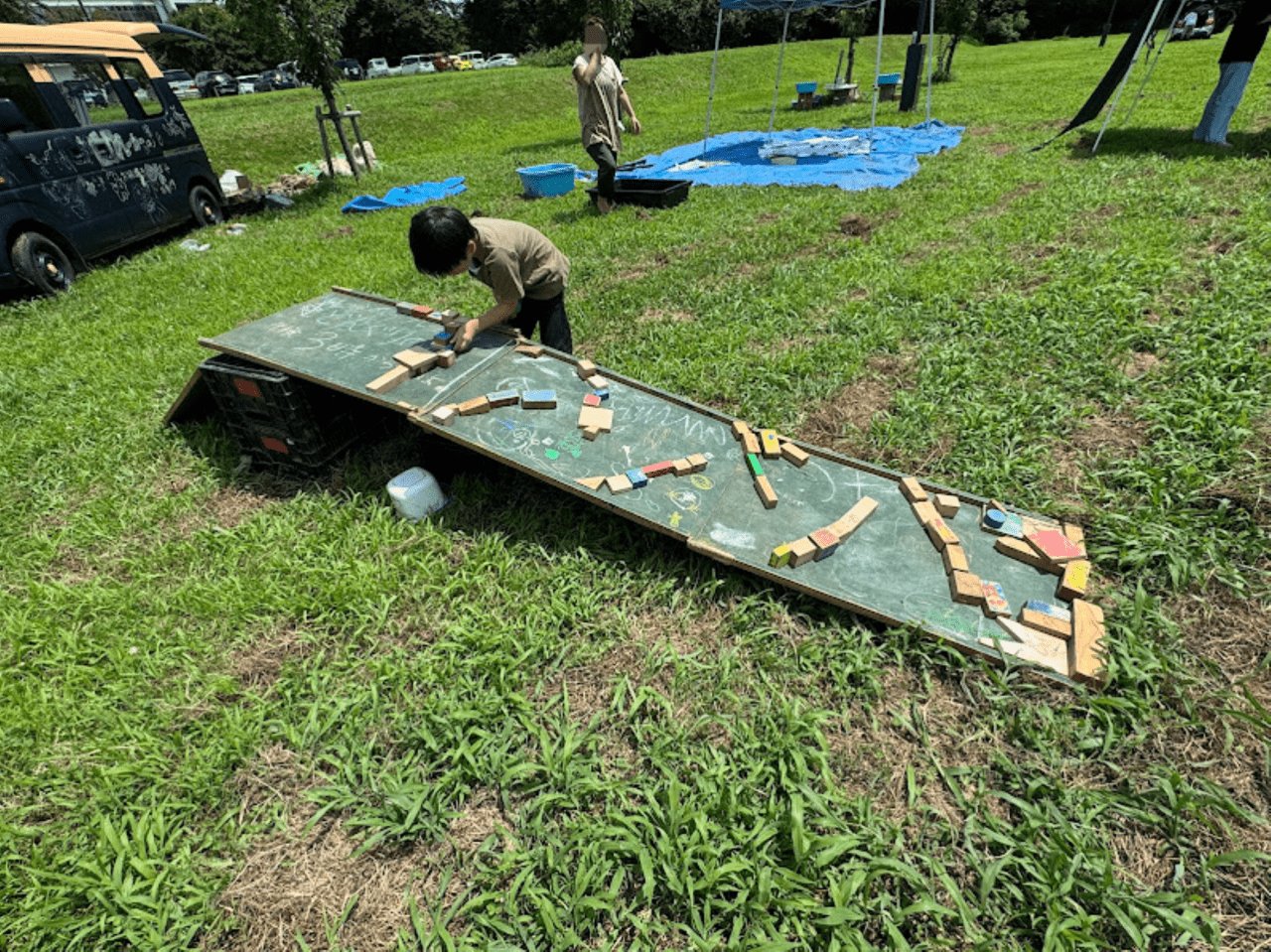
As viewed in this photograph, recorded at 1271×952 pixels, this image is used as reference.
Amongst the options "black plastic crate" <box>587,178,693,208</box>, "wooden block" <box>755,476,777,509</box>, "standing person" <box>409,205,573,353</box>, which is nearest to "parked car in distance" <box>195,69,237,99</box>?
"black plastic crate" <box>587,178,693,208</box>

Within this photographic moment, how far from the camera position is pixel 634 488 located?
268cm

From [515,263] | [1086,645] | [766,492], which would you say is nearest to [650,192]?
[515,263]

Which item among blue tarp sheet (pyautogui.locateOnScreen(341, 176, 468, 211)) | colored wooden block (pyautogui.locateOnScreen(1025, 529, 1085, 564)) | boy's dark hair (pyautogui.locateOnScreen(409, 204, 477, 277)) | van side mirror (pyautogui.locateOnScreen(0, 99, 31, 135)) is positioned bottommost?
colored wooden block (pyautogui.locateOnScreen(1025, 529, 1085, 564))

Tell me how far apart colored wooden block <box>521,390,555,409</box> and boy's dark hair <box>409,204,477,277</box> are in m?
0.71

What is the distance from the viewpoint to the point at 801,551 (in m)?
2.37

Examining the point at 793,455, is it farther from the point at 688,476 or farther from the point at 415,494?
the point at 415,494

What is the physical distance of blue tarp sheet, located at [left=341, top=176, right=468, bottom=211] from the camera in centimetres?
895

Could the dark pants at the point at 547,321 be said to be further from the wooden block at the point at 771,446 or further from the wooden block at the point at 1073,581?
the wooden block at the point at 1073,581

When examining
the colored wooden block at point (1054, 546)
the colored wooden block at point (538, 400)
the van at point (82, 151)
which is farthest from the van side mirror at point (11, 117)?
the colored wooden block at point (1054, 546)

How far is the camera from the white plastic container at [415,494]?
2977 mm

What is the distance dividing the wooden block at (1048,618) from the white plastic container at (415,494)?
8.80ft

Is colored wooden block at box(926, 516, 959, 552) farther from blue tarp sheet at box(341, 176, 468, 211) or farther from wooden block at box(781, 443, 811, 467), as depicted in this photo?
blue tarp sheet at box(341, 176, 468, 211)

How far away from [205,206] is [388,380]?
8.40 metres

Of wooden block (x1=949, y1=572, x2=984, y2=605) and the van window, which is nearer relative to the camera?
wooden block (x1=949, y1=572, x2=984, y2=605)
